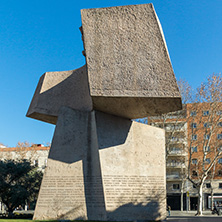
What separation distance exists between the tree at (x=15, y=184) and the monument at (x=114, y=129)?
619 cm

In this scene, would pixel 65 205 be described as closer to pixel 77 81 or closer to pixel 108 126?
pixel 108 126

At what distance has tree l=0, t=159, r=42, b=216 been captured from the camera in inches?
654

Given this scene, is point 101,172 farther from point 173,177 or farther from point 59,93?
point 173,177

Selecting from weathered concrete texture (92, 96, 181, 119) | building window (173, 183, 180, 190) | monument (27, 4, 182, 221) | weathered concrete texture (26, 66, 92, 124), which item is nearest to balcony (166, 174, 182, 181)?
building window (173, 183, 180, 190)

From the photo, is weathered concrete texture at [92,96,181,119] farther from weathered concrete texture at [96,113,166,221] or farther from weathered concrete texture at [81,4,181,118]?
weathered concrete texture at [96,113,166,221]

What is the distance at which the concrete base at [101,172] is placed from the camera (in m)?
10.9

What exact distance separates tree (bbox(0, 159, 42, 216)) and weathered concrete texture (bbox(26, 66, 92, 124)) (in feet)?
18.0

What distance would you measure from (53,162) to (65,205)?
1.75 metres

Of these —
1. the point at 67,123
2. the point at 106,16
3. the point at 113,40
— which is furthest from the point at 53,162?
the point at 106,16

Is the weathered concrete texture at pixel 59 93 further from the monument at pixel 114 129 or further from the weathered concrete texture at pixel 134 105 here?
the weathered concrete texture at pixel 134 105

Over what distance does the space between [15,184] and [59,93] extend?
24.3 ft

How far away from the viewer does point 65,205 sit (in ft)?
36.1

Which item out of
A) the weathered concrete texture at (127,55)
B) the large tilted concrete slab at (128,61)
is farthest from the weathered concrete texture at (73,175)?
Result: the weathered concrete texture at (127,55)

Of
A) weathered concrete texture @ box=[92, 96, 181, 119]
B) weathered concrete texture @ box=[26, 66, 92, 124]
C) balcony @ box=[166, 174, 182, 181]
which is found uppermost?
weathered concrete texture @ box=[26, 66, 92, 124]
